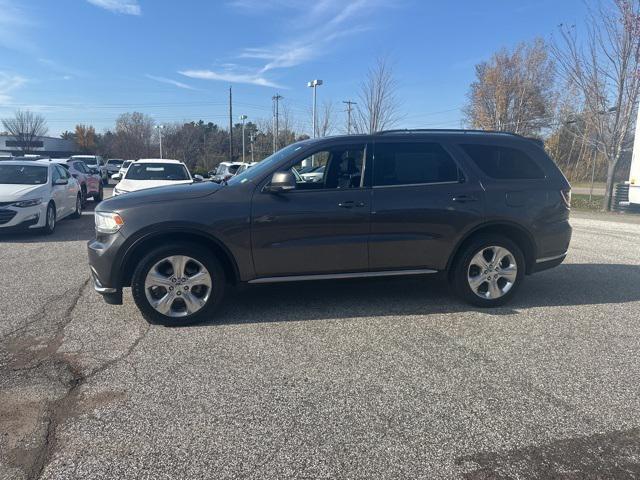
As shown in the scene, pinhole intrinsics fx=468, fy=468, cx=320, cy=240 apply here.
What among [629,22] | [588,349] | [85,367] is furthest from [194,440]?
[629,22]

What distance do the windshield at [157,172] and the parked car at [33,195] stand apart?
155 cm

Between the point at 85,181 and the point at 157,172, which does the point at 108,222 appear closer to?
the point at 157,172

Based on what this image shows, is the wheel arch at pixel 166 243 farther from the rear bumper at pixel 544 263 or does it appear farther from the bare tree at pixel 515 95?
the bare tree at pixel 515 95

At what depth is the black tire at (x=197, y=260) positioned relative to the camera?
14.5 feet

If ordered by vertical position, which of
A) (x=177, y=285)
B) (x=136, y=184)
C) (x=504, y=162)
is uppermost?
(x=504, y=162)

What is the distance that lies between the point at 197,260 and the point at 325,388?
6.15 ft

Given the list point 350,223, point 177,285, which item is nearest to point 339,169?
point 350,223

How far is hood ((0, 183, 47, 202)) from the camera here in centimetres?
900

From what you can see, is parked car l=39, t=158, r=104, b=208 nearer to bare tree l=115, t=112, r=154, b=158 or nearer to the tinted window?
the tinted window

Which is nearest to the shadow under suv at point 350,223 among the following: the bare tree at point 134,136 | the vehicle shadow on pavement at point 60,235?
the vehicle shadow on pavement at point 60,235

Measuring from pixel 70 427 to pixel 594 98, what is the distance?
1871 cm

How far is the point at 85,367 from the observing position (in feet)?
12.1

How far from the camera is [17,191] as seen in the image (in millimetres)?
9281

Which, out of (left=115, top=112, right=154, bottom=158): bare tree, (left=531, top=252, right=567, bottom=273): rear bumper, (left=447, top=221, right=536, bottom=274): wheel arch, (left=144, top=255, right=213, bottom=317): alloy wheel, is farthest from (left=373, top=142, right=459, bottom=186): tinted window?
(left=115, top=112, right=154, bottom=158): bare tree
